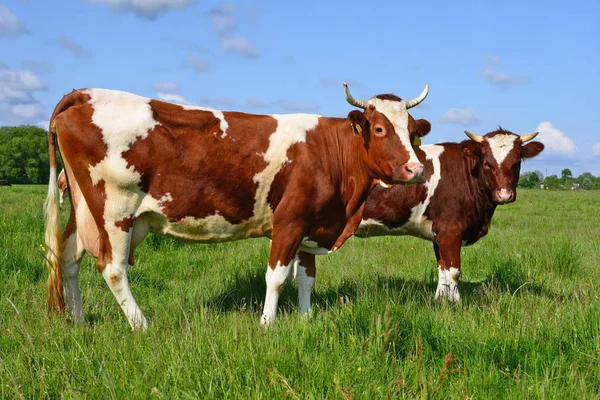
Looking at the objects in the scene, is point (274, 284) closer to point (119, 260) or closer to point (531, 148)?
point (119, 260)

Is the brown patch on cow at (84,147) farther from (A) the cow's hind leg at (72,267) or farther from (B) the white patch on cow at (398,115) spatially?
(B) the white patch on cow at (398,115)

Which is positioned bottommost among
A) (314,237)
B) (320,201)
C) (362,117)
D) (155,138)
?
(314,237)

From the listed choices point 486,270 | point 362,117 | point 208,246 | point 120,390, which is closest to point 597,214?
point 486,270

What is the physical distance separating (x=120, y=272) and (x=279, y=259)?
146 cm

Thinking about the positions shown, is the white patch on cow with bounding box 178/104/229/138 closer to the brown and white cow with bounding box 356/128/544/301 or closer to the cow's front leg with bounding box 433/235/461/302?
the brown and white cow with bounding box 356/128/544/301

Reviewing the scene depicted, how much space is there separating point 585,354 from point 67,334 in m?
3.67

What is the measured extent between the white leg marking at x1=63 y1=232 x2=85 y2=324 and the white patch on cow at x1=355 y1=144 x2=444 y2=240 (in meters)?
3.54

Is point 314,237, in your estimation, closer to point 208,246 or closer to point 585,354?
point 585,354

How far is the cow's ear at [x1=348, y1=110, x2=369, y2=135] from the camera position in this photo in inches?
→ 201

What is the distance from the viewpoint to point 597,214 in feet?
67.5

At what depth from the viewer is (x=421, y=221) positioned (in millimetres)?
7027

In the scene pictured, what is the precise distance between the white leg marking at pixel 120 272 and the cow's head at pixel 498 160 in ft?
14.7

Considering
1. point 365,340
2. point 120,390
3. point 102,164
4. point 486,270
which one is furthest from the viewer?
point 486,270

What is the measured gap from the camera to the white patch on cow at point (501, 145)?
6879 mm
